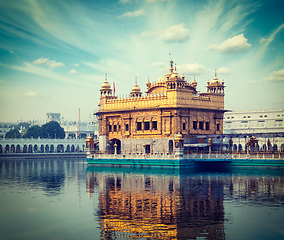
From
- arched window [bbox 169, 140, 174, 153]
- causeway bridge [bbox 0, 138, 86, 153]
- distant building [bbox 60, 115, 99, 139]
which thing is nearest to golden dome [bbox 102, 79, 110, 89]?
arched window [bbox 169, 140, 174, 153]

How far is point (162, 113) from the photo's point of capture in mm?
58156

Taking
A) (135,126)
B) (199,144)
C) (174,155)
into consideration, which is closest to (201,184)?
(174,155)

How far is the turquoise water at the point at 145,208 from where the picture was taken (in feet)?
65.4

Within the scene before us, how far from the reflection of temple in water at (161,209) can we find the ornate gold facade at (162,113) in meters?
18.7

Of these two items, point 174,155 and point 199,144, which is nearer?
point 174,155

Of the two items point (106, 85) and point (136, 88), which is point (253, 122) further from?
point (106, 85)

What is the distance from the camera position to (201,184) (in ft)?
120

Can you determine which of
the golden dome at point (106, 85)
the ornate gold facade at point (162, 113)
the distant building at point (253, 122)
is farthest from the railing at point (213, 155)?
the distant building at point (253, 122)

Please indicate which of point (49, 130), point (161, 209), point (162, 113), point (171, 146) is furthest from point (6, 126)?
point (161, 209)

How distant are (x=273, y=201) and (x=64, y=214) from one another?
14.2 meters

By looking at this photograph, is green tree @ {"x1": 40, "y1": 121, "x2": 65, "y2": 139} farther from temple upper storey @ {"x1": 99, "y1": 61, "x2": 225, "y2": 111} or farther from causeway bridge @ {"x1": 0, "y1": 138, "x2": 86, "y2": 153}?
temple upper storey @ {"x1": 99, "y1": 61, "x2": 225, "y2": 111}

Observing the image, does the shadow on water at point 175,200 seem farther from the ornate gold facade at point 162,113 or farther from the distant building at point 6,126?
the distant building at point 6,126

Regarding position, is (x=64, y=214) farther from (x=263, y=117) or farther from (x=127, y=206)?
(x=263, y=117)

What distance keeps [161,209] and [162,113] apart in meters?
34.0
